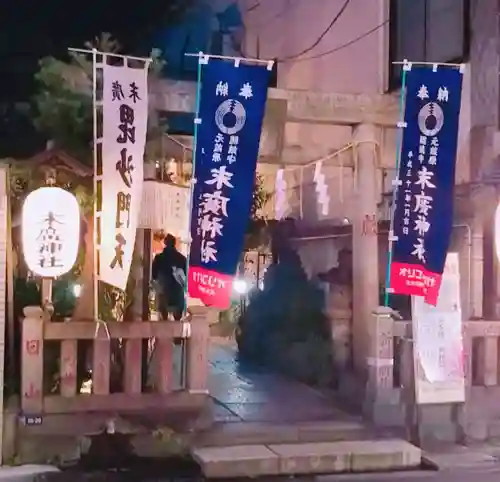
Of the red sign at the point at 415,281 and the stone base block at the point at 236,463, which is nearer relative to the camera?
the stone base block at the point at 236,463

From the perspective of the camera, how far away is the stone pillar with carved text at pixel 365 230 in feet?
38.0

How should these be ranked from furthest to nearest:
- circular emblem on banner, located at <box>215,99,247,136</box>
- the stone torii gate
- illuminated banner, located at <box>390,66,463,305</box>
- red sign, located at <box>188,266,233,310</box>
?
the stone torii gate → illuminated banner, located at <box>390,66,463,305</box> → circular emblem on banner, located at <box>215,99,247,136</box> → red sign, located at <box>188,266,233,310</box>

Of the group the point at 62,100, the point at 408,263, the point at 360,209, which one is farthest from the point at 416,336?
the point at 62,100

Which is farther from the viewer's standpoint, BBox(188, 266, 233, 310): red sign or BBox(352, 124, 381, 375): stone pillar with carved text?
BBox(352, 124, 381, 375): stone pillar with carved text

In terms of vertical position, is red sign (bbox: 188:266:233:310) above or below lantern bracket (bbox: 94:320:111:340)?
above

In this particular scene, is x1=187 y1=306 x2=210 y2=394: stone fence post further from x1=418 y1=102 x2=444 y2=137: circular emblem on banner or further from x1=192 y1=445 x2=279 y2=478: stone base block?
x1=418 y1=102 x2=444 y2=137: circular emblem on banner

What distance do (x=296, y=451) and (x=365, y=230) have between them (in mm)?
3718

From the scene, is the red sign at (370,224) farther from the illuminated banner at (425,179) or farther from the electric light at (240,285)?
the electric light at (240,285)

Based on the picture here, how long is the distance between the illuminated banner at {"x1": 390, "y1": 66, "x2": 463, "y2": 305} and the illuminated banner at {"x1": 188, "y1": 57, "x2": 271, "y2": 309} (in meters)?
2.13

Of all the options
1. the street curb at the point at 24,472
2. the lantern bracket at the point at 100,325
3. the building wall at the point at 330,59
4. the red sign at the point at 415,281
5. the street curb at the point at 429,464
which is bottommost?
the street curb at the point at 429,464

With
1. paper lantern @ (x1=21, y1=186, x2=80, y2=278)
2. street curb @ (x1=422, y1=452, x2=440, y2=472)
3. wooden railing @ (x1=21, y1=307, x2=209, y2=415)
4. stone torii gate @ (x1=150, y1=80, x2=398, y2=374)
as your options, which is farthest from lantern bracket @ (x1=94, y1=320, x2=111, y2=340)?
street curb @ (x1=422, y1=452, x2=440, y2=472)

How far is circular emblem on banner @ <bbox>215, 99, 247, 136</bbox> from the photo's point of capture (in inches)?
385

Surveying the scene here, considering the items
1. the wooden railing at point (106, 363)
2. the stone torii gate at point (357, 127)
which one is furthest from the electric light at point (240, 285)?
the wooden railing at point (106, 363)

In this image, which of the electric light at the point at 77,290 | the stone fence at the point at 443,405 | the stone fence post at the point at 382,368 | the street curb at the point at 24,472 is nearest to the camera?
the street curb at the point at 24,472
